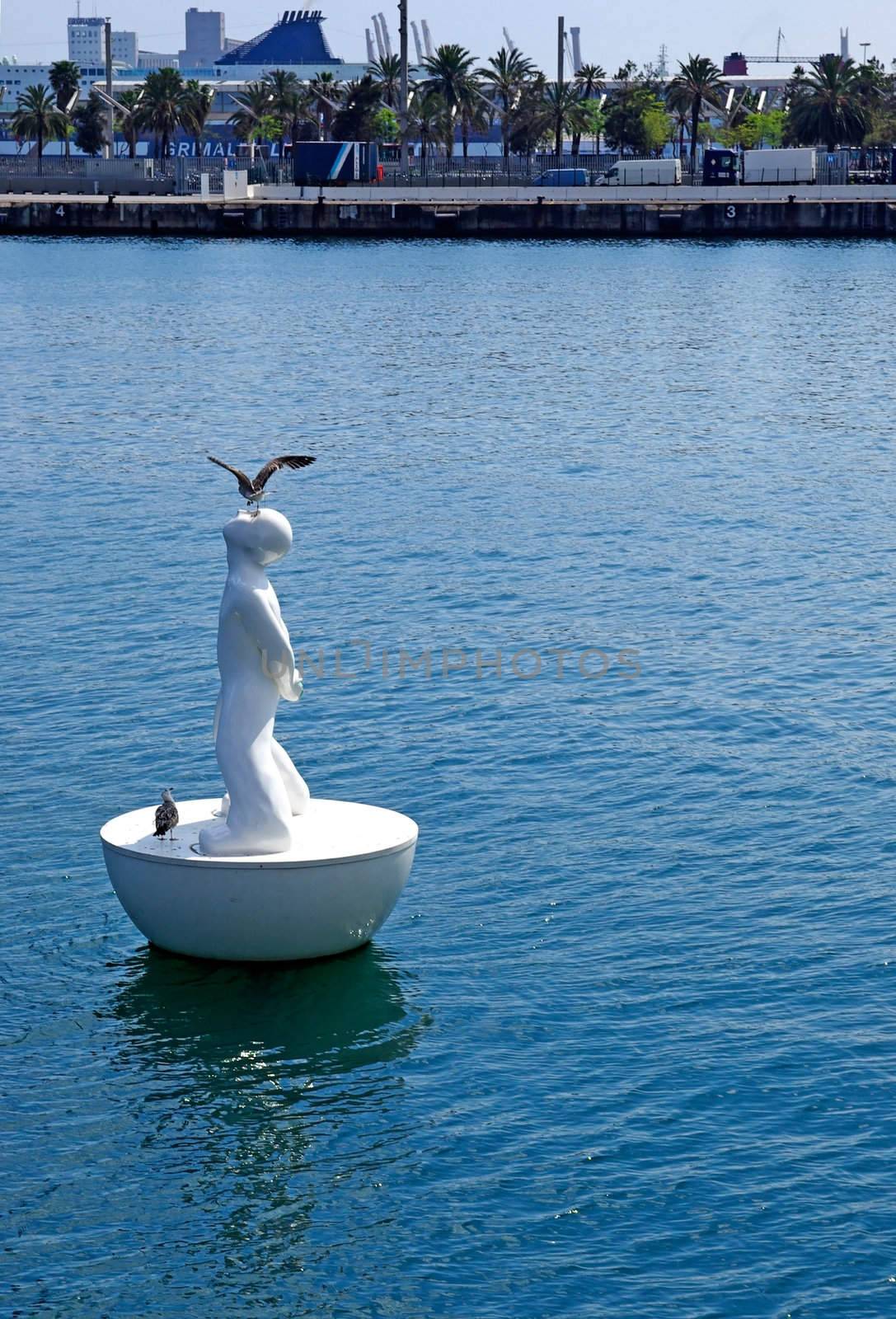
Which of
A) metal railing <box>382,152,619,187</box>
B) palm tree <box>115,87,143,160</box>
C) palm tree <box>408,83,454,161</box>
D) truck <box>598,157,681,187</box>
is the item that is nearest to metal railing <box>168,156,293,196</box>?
palm tree <box>115,87,143,160</box>

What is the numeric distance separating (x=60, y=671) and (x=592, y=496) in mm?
21746

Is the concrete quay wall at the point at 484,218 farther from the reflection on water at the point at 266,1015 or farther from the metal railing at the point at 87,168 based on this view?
the reflection on water at the point at 266,1015

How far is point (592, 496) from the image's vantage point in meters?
48.8

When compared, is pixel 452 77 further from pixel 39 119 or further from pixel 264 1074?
pixel 264 1074

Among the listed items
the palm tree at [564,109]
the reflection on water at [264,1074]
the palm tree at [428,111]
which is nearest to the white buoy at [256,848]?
the reflection on water at [264,1074]

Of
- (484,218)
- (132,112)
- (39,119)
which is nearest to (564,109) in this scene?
(484,218)

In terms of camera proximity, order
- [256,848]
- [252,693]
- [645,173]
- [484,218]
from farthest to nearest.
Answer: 1. [645,173]
2. [484,218]
3. [252,693]
4. [256,848]

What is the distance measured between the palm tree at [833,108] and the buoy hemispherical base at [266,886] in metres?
180

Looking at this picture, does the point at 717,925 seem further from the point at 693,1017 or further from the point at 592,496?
the point at 592,496

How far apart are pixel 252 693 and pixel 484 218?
14208 centimetres

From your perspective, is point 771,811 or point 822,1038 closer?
point 822,1038

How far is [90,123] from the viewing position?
643 feet

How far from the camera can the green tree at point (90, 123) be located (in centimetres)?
19512

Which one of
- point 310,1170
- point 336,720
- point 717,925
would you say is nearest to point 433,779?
point 336,720
